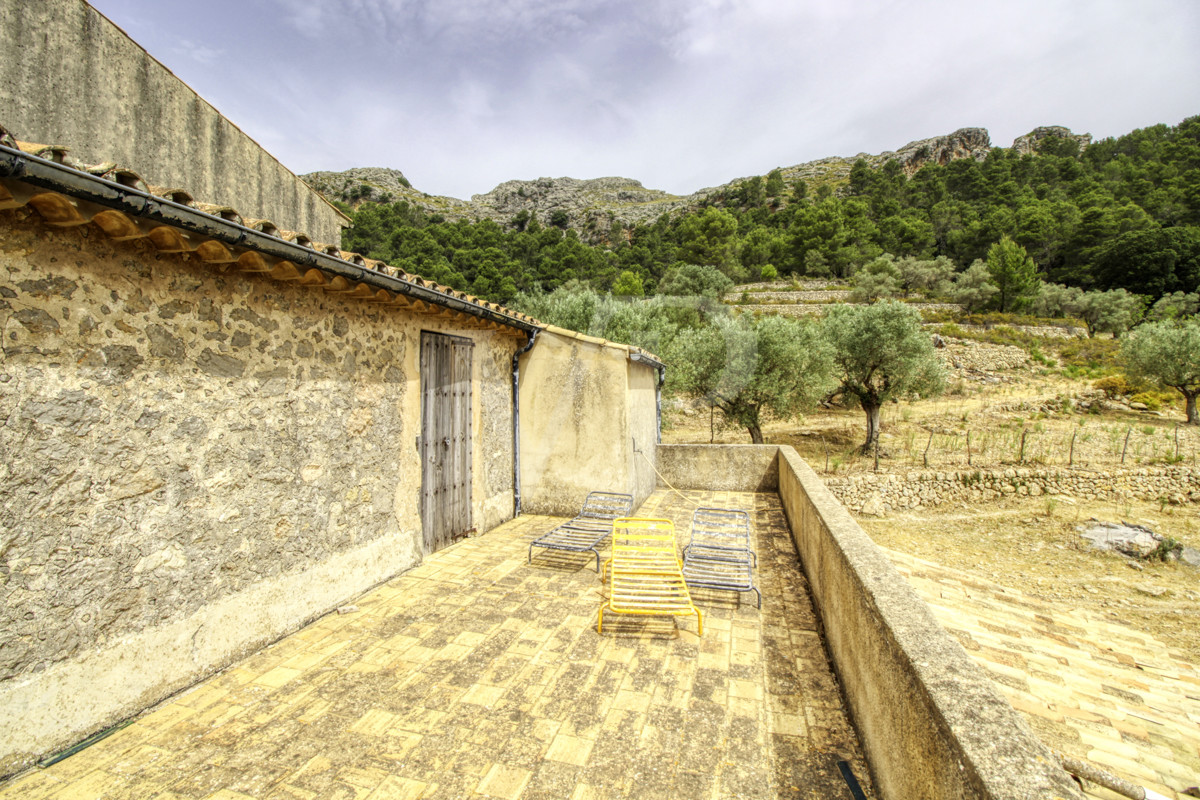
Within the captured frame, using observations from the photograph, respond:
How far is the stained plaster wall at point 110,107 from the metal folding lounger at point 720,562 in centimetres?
687

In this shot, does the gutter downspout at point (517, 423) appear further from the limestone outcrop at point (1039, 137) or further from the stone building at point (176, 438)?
the limestone outcrop at point (1039, 137)

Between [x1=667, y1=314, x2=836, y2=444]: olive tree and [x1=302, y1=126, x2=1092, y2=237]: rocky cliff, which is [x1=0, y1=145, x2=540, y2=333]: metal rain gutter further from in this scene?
[x1=302, y1=126, x2=1092, y2=237]: rocky cliff

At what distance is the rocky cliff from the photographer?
85.4 m

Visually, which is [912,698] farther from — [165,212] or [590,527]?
[590,527]


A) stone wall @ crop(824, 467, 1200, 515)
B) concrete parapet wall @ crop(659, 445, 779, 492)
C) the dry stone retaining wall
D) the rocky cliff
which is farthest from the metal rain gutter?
the rocky cliff

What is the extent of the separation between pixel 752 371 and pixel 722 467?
6136 millimetres

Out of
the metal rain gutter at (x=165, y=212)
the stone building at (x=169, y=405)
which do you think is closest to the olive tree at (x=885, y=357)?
the stone building at (x=169, y=405)

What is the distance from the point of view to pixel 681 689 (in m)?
3.33

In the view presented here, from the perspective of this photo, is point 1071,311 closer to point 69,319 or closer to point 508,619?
Answer: point 508,619

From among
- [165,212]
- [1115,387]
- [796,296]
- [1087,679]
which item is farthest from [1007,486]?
[796,296]

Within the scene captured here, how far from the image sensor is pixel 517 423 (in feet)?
23.9

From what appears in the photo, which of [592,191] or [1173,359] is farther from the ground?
[592,191]

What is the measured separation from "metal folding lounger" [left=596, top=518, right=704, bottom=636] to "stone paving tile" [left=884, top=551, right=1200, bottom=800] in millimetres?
2567

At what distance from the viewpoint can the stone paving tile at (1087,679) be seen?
12.2ft
